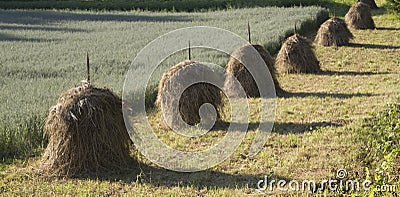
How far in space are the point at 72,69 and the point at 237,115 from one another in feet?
15.6

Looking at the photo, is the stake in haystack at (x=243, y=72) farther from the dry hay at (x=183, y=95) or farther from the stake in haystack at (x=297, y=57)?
the stake in haystack at (x=297, y=57)

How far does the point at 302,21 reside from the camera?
1920cm

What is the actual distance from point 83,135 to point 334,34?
1131 cm

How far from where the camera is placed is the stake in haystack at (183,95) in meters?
7.66

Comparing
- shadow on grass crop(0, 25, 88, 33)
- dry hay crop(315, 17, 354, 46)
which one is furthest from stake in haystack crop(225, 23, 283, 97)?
shadow on grass crop(0, 25, 88, 33)

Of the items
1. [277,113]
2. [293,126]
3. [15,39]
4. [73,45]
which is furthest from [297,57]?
[15,39]

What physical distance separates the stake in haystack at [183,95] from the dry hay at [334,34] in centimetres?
890

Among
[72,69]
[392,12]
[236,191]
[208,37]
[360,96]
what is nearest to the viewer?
[236,191]

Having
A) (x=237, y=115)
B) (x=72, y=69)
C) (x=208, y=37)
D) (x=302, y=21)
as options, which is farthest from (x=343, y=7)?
(x=237, y=115)

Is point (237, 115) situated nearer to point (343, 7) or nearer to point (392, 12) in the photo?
point (392, 12)

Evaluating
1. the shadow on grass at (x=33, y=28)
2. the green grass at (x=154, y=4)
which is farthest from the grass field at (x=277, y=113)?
the green grass at (x=154, y=4)

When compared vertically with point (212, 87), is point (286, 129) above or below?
below

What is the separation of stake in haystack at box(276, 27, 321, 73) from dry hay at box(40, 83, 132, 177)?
6.33 meters

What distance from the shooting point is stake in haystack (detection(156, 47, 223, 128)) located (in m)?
7.66
